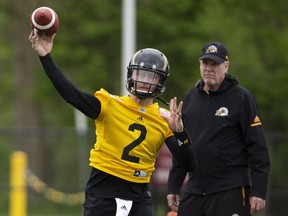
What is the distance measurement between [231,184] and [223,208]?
0.22 meters

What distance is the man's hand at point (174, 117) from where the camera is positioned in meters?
6.91

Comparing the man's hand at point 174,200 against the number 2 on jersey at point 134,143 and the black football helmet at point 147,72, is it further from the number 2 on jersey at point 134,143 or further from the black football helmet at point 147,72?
the black football helmet at point 147,72

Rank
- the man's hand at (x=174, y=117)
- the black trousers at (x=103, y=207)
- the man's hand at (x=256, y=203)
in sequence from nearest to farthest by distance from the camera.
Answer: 1. the man's hand at (x=174, y=117)
2. the black trousers at (x=103, y=207)
3. the man's hand at (x=256, y=203)

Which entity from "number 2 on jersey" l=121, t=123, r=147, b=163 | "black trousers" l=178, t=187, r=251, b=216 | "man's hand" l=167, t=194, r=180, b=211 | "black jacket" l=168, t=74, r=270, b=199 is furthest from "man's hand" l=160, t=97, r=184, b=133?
"man's hand" l=167, t=194, r=180, b=211

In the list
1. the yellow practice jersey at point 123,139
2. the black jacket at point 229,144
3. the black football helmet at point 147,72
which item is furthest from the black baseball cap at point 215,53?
the yellow practice jersey at point 123,139

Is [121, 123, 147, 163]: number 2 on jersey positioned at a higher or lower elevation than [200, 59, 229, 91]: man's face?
lower

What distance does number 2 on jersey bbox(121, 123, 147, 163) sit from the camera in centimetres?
712

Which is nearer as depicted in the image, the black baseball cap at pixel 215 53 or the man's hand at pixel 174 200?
the black baseball cap at pixel 215 53

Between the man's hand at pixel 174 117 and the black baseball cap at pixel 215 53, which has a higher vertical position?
the black baseball cap at pixel 215 53

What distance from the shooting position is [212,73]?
318 inches

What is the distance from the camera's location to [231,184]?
7953 millimetres

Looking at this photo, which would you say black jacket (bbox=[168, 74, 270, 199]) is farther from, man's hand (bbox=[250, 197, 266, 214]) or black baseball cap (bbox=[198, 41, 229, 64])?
black baseball cap (bbox=[198, 41, 229, 64])

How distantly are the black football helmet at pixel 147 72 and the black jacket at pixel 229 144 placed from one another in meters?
1.00

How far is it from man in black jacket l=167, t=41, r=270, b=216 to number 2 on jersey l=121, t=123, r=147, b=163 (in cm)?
99
